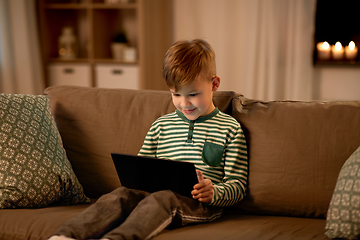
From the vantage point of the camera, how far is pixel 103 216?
1.22 meters

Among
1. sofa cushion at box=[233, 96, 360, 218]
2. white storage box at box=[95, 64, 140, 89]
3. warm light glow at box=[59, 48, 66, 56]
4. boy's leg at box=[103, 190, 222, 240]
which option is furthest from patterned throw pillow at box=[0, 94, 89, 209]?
warm light glow at box=[59, 48, 66, 56]

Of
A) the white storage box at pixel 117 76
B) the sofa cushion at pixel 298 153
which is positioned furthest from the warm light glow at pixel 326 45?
the sofa cushion at pixel 298 153

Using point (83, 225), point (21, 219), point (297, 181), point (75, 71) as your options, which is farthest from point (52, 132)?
point (75, 71)

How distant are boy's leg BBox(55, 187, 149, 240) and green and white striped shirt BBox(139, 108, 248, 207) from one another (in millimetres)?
214

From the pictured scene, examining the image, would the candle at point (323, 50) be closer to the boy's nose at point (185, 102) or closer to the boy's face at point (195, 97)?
the boy's face at point (195, 97)

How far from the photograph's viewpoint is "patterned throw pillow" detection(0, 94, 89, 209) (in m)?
1.40

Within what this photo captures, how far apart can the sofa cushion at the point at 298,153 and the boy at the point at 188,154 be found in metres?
0.07

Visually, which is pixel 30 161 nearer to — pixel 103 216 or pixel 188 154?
pixel 103 216

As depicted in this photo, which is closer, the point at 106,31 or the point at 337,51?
the point at 337,51

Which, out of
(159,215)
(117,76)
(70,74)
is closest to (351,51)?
(117,76)

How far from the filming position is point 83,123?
170cm

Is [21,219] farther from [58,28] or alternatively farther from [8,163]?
[58,28]

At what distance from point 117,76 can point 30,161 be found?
6.84ft

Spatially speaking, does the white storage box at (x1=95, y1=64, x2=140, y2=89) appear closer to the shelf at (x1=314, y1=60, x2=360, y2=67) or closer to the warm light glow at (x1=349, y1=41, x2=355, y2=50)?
the shelf at (x1=314, y1=60, x2=360, y2=67)
